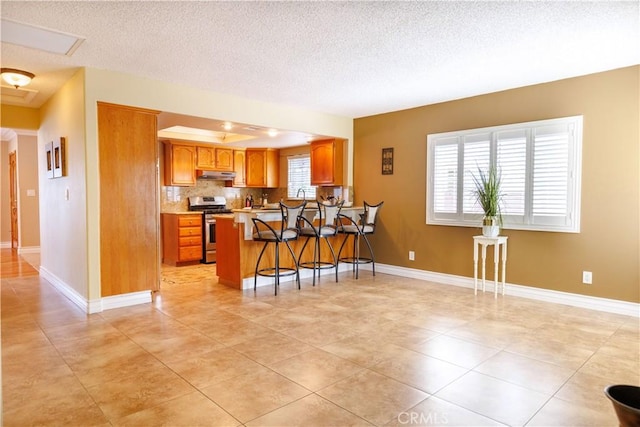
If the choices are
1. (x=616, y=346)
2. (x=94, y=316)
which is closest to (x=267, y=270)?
(x=94, y=316)

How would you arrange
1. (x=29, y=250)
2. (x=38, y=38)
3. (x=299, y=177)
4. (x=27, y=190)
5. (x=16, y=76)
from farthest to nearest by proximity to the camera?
(x=299, y=177)
(x=29, y=250)
(x=27, y=190)
(x=16, y=76)
(x=38, y=38)

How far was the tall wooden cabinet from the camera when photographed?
3.95 meters

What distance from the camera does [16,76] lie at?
155 inches

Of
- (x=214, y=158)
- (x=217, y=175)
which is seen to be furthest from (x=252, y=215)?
(x=214, y=158)

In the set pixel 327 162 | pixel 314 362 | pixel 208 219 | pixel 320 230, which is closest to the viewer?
pixel 314 362

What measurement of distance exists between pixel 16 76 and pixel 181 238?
3327mm

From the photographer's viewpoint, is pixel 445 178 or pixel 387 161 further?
pixel 387 161

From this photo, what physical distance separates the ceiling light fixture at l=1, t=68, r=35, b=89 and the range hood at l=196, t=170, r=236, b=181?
3.43m

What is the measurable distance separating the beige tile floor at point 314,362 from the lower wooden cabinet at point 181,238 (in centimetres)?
235

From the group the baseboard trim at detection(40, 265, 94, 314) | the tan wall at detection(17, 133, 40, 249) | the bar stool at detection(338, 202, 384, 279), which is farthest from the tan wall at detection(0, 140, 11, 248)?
the bar stool at detection(338, 202, 384, 279)

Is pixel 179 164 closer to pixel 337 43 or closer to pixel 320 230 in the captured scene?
pixel 320 230

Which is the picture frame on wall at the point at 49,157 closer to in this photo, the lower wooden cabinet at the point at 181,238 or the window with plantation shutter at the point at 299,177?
the lower wooden cabinet at the point at 181,238
